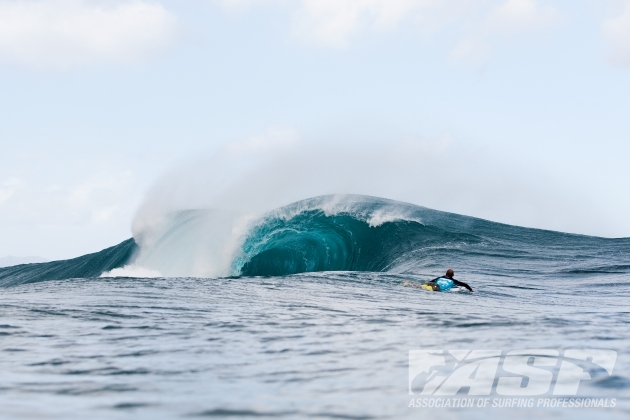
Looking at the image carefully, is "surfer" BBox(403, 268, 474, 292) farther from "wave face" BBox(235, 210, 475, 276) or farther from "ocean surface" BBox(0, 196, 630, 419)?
"wave face" BBox(235, 210, 475, 276)

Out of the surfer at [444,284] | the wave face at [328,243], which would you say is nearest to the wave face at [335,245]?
the wave face at [328,243]

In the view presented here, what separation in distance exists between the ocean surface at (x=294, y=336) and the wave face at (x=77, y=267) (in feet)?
37.2

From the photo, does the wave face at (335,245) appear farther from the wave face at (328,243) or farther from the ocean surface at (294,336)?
the ocean surface at (294,336)

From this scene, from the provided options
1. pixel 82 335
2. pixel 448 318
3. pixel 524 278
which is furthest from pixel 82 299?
pixel 524 278

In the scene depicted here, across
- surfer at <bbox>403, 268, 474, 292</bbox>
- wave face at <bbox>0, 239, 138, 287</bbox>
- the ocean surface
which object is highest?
wave face at <bbox>0, 239, 138, 287</bbox>

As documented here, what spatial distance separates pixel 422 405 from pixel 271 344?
254cm

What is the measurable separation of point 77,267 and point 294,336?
21.9 m

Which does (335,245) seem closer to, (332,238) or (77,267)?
(332,238)

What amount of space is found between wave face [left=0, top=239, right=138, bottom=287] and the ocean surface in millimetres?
11342

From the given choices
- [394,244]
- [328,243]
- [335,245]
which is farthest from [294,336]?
[328,243]

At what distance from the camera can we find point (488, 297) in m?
12.4

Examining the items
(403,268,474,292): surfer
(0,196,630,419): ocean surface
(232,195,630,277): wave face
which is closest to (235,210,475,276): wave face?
(232,195,630,277): wave face

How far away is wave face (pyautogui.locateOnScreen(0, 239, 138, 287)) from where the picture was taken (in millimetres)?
25609

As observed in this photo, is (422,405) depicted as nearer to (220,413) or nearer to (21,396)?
(220,413)
